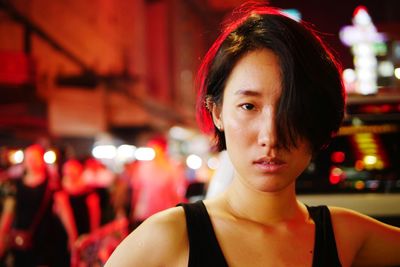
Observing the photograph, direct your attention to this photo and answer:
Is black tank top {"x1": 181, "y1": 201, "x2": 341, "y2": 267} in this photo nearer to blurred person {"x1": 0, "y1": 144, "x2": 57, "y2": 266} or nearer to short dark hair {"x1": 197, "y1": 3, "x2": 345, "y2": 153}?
short dark hair {"x1": 197, "y1": 3, "x2": 345, "y2": 153}

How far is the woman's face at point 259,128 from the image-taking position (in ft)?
5.39

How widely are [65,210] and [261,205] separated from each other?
7782 millimetres

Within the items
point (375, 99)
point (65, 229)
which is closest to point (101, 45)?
point (65, 229)

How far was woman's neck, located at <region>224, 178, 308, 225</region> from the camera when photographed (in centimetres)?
178

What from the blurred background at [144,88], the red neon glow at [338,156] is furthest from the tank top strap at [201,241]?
the red neon glow at [338,156]

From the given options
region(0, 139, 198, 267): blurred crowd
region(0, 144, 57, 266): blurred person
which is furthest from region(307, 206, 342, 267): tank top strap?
region(0, 144, 57, 266): blurred person

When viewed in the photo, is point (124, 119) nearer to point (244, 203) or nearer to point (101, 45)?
point (101, 45)

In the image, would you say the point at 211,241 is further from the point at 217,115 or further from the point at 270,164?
the point at 217,115

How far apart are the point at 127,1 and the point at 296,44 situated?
27.9 m

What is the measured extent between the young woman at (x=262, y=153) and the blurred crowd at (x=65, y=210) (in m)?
4.08

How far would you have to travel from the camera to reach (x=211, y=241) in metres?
1.68

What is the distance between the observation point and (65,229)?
9.07m

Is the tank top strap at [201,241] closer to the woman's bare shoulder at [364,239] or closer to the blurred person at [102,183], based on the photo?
the woman's bare shoulder at [364,239]

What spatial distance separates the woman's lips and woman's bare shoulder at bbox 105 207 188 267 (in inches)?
11.1
